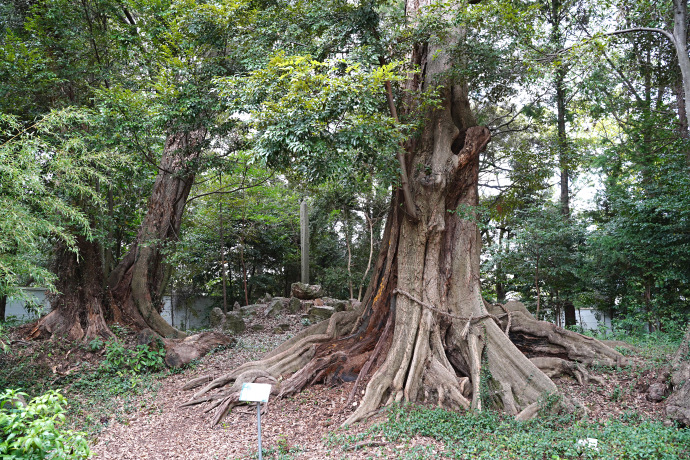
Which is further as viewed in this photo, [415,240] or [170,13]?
[170,13]

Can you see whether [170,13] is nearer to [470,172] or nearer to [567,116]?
[470,172]

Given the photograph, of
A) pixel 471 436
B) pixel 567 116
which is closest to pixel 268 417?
pixel 471 436

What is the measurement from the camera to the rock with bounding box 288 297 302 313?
11289 millimetres

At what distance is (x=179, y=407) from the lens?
20.0 ft

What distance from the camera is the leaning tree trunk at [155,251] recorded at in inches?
333

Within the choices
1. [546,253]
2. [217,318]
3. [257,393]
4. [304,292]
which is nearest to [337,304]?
[304,292]

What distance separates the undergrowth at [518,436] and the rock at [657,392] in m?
0.53

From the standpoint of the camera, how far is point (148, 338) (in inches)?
309

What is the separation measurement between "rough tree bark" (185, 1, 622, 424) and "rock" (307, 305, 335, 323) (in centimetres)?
305

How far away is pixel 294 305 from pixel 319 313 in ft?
3.19

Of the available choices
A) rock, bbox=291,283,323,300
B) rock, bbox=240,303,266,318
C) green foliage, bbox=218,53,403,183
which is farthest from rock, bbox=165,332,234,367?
green foliage, bbox=218,53,403,183

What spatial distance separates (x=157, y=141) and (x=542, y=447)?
747cm

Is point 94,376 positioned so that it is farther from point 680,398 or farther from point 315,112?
point 680,398

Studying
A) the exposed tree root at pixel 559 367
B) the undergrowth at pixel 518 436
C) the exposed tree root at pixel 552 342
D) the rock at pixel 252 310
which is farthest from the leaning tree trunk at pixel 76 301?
the exposed tree root at pixel 559 367
